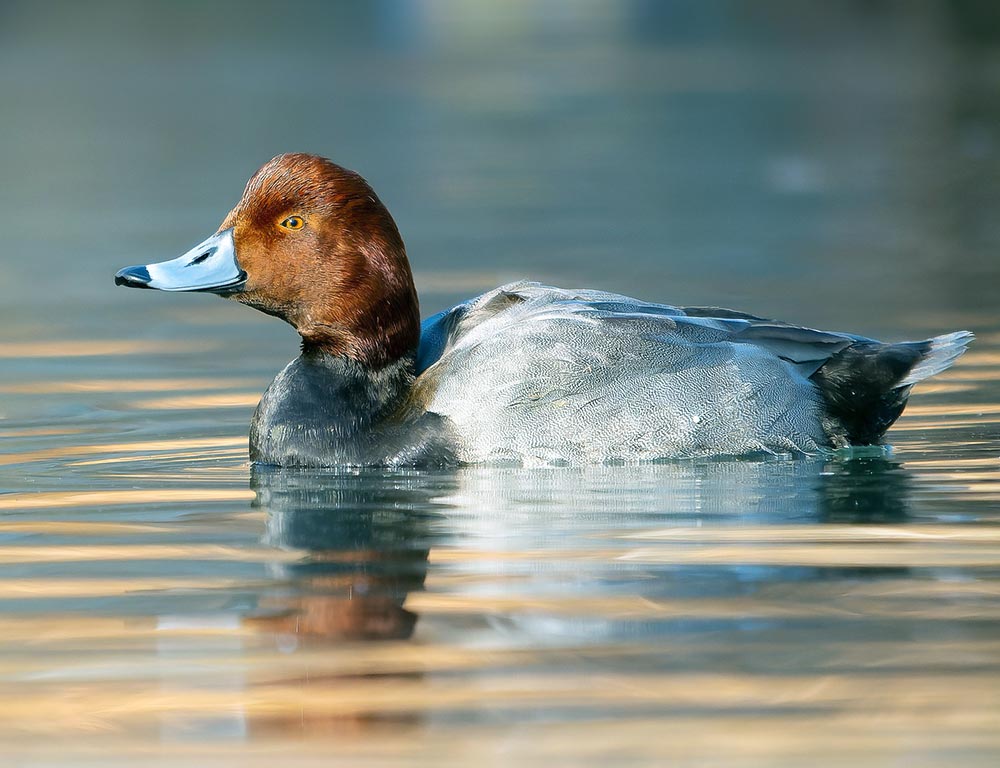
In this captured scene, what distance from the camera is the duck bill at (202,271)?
25.0 ft

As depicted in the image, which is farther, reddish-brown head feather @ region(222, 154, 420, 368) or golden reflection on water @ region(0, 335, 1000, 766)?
reddish-brown head feather @ region(222, 154, 420, 368)

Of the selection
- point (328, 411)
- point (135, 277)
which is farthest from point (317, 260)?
point (135, 277)

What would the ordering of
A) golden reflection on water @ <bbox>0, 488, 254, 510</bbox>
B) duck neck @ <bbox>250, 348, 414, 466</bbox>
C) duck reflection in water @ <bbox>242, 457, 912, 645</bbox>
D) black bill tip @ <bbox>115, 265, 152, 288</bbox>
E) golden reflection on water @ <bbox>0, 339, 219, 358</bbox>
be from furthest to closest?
golden reflection on water @ <bbox>0, 339, 219, 358</bbox>, duck neck @ <bbox>250, 348, 414, 466</bbox>, black bill tip @ <bbox>115, 265, 152, 288</bbox>, golden reflection on water @ <bbox>0, 488, 254, 510</bbox>, duck reflection in water @ <bbox>242, 457, 912, 645</bbox>

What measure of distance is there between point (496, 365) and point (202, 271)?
124cm

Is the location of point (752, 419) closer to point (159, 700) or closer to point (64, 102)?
point (159, 700)

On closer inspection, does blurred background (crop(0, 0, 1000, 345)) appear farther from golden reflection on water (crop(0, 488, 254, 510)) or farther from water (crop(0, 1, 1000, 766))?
golden reflection on water (crop(0, 488, 254, 510))

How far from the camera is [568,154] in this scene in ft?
71.3

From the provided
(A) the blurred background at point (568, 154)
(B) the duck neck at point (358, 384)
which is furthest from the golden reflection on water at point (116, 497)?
(A) the blurred background at point (568, 154)

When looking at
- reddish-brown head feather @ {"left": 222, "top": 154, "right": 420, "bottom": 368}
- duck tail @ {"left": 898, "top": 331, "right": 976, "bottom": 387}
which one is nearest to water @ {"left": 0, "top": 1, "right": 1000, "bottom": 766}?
duck tail @ {"left": 898, "top": 331, "right": 976, "bottom": 387}

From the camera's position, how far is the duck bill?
7.62 meters

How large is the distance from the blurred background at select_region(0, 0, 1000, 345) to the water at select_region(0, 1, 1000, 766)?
10 centimetres

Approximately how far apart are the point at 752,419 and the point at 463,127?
57.9 ft

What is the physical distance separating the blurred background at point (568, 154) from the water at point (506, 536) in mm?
96

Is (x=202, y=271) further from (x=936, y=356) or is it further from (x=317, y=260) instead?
(x=936, y=356)
